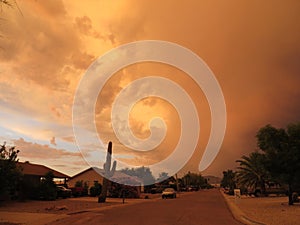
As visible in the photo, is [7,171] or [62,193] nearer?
[7,171]

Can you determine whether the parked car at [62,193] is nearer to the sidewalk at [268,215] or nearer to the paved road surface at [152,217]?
the paved road surface at [152,217]

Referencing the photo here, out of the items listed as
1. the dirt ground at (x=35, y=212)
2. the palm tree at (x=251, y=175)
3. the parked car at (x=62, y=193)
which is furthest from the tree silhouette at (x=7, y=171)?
the palm tree at (x=251, y=175)

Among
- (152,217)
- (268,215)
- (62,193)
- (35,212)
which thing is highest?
(62,193)

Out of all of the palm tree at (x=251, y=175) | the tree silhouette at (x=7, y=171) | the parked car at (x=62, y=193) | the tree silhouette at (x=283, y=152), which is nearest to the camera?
the tree silhouette at (x=7, y=171)

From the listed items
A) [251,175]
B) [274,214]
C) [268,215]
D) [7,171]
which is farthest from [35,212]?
[251,175]

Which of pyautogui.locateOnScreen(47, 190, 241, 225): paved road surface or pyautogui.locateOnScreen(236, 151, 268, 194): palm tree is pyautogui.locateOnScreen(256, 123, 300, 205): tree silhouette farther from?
pyautogui.locateOnScreen(236, 151, 268, 194): palm tree

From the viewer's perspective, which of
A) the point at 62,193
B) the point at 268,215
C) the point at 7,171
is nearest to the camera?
the point at 7,171

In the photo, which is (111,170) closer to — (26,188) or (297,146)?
(26,188)

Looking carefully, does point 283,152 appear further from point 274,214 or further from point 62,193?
point 62,193

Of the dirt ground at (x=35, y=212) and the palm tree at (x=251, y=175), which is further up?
the palm tree at (x=251, y=175)

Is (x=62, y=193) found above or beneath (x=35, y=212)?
above

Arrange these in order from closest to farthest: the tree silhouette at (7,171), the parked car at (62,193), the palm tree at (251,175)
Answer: the tree silhouette at (7,171), the parked car at (62,193), the palm tree at (251,175)

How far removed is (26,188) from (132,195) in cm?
1929

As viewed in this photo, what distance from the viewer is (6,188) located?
55.6 ft
